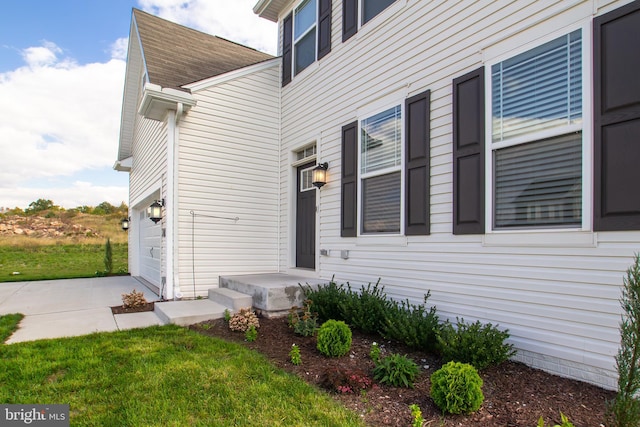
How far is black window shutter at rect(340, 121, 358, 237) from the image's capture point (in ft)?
16.8

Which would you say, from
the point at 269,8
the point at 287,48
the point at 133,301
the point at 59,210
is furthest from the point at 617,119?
the point at 59,210

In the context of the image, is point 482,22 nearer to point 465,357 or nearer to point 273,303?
point 465,357

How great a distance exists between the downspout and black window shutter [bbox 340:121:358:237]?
9.46ft

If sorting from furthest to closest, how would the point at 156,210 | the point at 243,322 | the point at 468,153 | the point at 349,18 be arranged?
the point at 156,210 → the point at 349,18 → the point at 243,322 → the point at 468,153

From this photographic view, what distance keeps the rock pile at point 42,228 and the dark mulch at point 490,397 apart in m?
24.0

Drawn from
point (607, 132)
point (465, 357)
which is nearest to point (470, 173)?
point (607, 132)

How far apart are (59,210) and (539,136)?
115ft

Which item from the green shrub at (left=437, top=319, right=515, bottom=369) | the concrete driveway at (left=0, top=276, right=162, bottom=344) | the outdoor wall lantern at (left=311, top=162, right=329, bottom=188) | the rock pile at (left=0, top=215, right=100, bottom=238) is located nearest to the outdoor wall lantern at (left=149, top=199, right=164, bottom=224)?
the concrete driveway at (left=0, top=276, right=162, bottom=344)

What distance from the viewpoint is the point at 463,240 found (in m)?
3.61

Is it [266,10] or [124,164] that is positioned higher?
[266,10]

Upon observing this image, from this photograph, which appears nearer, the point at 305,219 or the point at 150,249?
the point at 305,219

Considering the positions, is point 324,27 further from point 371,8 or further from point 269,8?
point 269,8

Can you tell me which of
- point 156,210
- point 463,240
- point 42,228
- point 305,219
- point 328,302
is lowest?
point 328,302

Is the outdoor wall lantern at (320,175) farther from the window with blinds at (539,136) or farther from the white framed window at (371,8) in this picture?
the window with blinds at (539,136)
